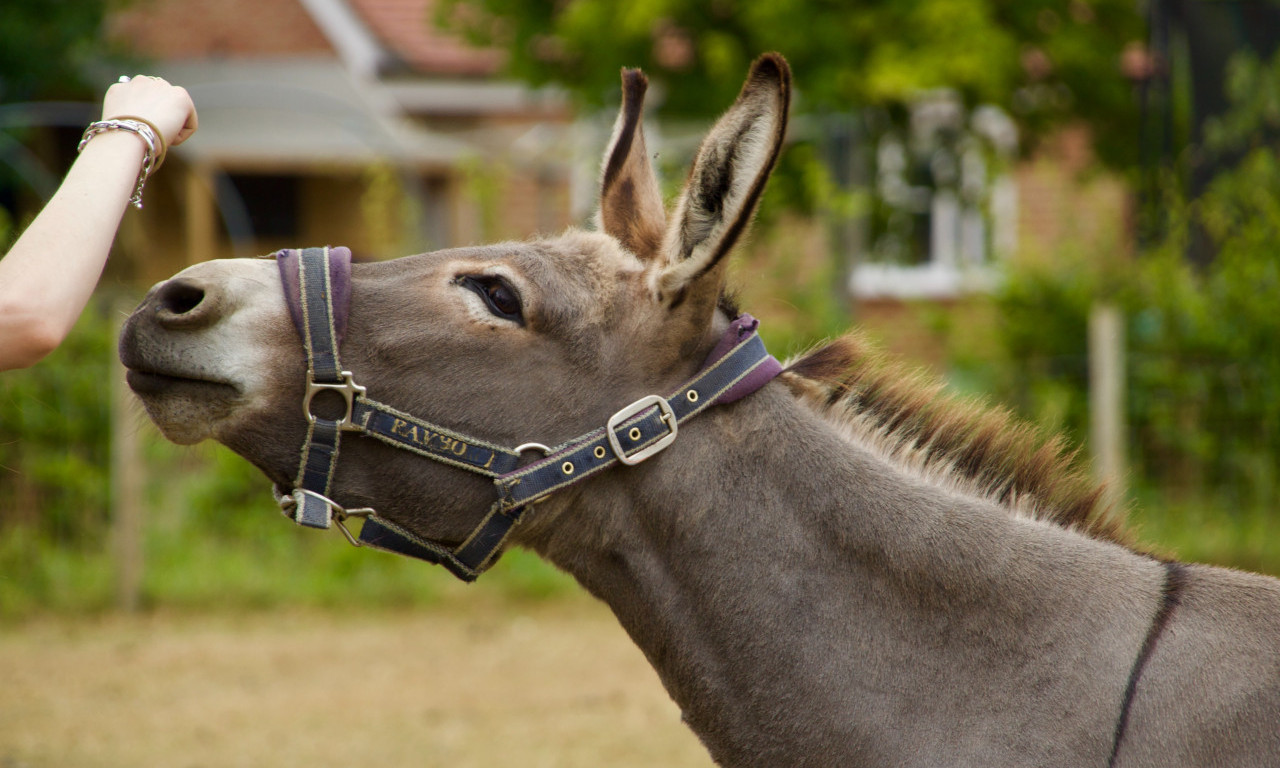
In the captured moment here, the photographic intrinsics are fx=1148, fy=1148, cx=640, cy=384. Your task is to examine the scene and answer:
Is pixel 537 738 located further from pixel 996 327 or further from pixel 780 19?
pixel 780 19

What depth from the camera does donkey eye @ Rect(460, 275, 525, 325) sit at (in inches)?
98.6

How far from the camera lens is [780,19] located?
920 cm

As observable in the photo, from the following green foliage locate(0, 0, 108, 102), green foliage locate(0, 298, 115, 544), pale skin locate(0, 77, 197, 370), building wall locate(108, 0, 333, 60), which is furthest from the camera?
building wall locate(108, 0, 333, 60)

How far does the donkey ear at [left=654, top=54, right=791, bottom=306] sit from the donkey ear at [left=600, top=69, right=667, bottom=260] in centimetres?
24

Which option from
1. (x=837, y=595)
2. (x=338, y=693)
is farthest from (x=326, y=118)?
(x=837, y=595)

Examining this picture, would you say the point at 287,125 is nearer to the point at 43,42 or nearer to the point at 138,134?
the point at 43,42

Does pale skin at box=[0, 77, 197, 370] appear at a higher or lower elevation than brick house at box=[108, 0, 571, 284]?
higher

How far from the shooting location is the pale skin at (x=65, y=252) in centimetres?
198

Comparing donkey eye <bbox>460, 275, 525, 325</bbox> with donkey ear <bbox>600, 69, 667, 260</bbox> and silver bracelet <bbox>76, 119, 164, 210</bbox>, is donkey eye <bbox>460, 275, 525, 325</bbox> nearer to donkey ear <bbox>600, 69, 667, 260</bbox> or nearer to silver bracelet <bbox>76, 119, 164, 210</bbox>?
donkey ear <bbox>600, 69, 667, 260</bbox>

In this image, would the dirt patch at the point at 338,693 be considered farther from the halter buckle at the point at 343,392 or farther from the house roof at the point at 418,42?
the house roof at the point at 418,42

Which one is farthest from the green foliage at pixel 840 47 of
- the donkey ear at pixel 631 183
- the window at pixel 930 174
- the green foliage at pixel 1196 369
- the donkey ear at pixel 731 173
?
the donkey ear at pixel 731 173

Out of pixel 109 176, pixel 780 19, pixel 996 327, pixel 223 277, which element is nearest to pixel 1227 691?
pixel 223 277

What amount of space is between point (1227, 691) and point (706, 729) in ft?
3.44

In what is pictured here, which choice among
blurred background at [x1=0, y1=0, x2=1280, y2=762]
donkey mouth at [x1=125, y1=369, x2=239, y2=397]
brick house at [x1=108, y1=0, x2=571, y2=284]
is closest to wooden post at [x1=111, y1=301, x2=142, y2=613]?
blurred background at [x1=0, y1=0, x2=1280, y2=762]
